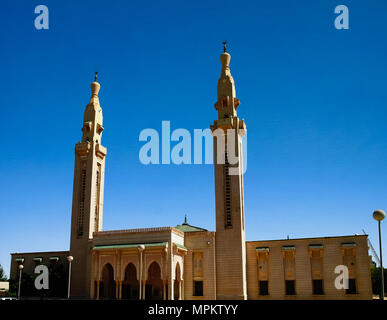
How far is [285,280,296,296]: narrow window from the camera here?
4281 cm

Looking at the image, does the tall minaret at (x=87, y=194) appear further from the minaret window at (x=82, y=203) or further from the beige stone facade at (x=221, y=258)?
the beige stone facade at (x=221, y=258)

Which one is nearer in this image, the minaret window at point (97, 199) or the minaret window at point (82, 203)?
the minaret window at point (82, 203)

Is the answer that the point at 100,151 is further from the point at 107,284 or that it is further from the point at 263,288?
the point at 263,288

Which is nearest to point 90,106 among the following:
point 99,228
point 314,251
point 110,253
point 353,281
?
point 99,228

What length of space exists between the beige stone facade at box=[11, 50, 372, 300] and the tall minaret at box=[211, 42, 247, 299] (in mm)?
104

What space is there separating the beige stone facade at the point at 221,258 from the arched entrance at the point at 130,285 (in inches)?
4.3

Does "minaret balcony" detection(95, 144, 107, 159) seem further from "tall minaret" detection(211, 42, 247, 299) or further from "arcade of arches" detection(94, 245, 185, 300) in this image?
"tall minaret" detection(211, 42, 247, 299)

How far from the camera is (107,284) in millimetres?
46562

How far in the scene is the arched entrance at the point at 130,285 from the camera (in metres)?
46.2

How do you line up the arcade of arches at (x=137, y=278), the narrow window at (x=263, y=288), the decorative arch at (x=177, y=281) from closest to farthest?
the arcade of arches at (x=137, y=278) → the decorative arch at (x=177, y=281) → the narrow window at (x=263, y=288)

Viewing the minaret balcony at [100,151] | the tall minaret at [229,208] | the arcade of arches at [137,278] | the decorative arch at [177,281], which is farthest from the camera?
the minaret balcony at [100,151]

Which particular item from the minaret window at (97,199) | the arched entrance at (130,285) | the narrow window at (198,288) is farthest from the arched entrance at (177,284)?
the minaret window at (97,199)

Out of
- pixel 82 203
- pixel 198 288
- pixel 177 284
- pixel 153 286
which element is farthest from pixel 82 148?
pixel 198 288
